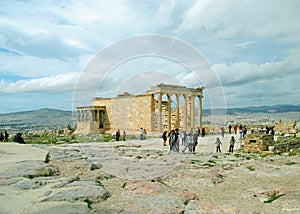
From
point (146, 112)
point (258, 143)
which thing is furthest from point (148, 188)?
point (146, 112)

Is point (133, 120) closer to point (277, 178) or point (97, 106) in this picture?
point (97, 106)

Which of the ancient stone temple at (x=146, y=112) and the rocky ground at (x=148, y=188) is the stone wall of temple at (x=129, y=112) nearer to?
the ancient stone temple at (x=146, y=112)

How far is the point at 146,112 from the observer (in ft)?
118

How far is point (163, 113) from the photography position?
37.8m

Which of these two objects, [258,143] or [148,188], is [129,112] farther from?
[148,188]

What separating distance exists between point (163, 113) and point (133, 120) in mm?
3986

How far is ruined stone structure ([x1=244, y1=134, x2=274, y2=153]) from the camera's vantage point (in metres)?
17.3

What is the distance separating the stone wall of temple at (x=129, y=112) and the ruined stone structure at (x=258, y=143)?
1843 centimetres

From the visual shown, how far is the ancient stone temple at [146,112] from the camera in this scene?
35312mm

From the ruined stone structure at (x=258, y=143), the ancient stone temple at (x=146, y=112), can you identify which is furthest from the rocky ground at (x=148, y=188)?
the ancient stone temple at (x=146, y=112)

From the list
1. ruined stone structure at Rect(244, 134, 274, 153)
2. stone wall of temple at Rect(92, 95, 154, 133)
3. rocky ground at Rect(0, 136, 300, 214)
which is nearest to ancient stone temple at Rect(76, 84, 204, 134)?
stone wall of temple at Rect(92, 95, 154, 133)

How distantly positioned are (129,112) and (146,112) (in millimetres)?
3563

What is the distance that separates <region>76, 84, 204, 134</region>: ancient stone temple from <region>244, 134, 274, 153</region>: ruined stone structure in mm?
16738

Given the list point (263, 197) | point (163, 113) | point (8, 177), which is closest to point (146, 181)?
point (263, 197)
